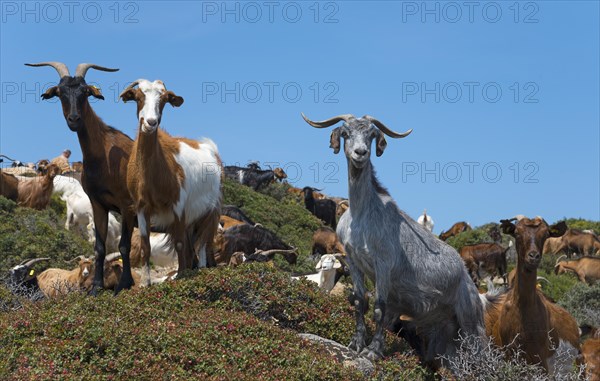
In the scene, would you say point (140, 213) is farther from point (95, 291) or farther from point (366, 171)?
point (366, 171)

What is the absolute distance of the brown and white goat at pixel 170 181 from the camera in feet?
34.6

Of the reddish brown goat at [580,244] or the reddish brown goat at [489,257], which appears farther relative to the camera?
the reddish brown goat at [580,244]

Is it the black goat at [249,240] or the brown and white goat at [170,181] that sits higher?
the brown and white goat at [170,181]

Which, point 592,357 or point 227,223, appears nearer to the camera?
point 592,357

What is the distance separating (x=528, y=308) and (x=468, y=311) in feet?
2.10

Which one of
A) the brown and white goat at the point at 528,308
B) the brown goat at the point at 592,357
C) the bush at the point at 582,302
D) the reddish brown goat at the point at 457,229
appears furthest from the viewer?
the reddish brown goat at the point at 457,229

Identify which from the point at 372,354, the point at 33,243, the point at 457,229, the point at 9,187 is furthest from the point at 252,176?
the point at 372,354

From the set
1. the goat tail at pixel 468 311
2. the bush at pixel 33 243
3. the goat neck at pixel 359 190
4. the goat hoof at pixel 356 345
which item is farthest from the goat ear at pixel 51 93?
the bush at pixel 33 243

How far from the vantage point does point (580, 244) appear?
33.5 m

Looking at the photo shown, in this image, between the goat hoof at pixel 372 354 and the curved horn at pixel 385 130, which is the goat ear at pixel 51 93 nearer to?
the curved horn at pixel 385 130

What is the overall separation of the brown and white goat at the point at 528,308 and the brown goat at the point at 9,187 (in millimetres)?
18877

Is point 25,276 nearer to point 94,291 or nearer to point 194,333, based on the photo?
point 94,291

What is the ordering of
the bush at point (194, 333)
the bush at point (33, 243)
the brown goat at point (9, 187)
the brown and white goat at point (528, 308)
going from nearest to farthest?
the bush at point (194, 333) → the brown and white goat at point (528, 308) → the bush at point (33, 243) → the brown goat at point (9, 187)

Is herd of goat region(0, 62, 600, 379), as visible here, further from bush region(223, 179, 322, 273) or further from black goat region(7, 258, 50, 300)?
bush region(223, 179, 322, 273)
